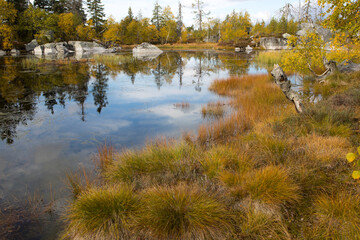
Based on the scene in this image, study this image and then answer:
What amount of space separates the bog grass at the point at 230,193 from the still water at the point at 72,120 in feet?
3.53

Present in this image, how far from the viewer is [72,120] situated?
827 centimetres

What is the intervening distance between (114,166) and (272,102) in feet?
23.4

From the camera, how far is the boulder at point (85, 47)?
48.0 metres

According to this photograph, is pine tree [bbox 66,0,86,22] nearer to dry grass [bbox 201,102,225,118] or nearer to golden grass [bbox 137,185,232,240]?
dry grass [bbox 201,102,225,118]

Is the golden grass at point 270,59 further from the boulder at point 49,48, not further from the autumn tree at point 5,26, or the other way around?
the autumn tree at point 5,26

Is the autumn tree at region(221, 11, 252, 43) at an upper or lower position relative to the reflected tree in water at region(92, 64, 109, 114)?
upper

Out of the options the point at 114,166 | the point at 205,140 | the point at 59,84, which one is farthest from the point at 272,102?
the point at 59,84

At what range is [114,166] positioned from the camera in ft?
15.1

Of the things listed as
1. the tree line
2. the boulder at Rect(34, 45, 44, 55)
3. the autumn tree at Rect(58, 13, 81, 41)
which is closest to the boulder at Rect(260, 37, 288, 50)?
the tree line

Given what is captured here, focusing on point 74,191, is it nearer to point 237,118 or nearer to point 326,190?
point 326,190

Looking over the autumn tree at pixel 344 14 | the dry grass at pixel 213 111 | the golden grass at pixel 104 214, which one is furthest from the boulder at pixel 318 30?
the golden grass at pixel 104 214

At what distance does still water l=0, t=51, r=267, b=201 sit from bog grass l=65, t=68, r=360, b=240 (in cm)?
108

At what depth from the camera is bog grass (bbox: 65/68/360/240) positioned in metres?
2.89

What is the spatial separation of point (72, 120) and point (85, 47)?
45879 mm
